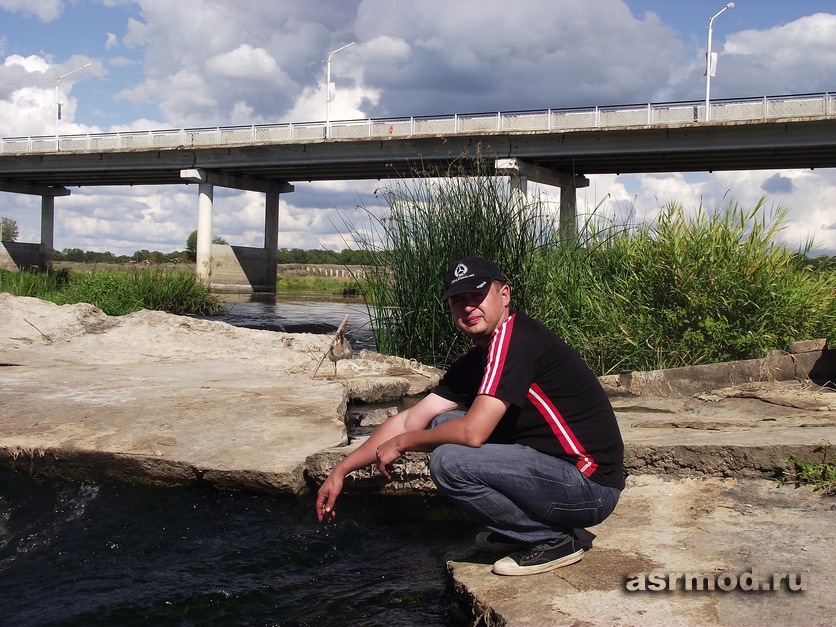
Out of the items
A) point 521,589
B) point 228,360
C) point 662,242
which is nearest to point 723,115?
point 662,242

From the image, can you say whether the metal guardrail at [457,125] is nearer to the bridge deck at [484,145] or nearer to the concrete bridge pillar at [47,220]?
the bridge deck at [484,145]

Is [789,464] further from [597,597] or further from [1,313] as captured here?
[1,313]

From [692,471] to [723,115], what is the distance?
1965 centimetres

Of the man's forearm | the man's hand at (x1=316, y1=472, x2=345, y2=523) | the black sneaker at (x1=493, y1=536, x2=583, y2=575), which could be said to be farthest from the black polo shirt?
the man's hand at (x1=316, y1=472, x2=345, y2=523)

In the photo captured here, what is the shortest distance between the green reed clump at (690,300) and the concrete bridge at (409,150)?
8.56 metres

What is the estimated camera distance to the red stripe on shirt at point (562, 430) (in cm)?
257

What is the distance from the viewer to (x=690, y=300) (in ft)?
21.4

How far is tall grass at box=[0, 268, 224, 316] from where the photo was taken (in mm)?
12398

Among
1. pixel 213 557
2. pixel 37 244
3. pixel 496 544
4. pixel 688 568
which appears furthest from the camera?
pixel 37 244

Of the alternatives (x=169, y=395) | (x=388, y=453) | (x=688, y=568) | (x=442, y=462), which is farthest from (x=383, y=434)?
(x=169, y=395)

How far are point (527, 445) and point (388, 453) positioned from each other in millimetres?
489

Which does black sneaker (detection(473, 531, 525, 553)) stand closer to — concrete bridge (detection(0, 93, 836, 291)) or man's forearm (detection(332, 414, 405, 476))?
man's forearm (detection(332, 414, 405, 476))

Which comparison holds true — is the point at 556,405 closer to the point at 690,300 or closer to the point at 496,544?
the point at 496,544

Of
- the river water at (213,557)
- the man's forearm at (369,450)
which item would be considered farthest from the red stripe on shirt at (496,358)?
the river water at (213,557)
